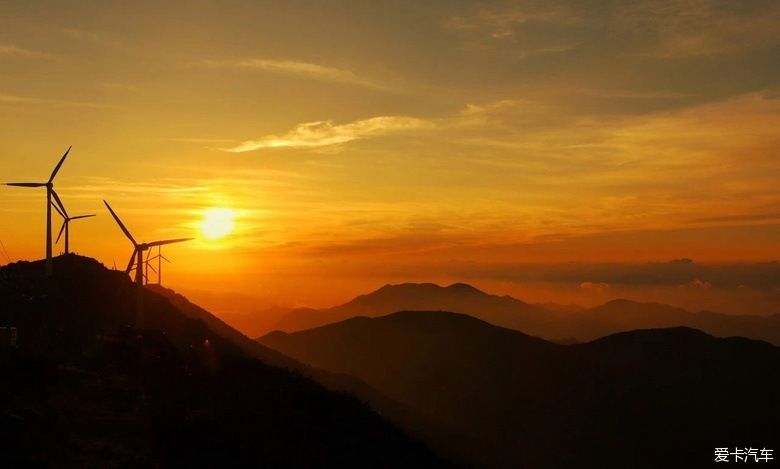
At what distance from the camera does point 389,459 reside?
2234 inches

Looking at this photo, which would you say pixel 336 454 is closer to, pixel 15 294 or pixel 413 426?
pixel 15 294

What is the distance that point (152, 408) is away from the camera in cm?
4662

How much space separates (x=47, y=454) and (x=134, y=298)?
61.3 m

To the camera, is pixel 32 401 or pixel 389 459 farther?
pixel 389 459

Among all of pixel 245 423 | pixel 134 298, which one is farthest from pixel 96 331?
pixel 245 423

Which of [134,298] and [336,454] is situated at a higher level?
[134,298]

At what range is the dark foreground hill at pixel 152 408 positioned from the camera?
39.7 m

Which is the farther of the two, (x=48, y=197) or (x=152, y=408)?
(x=48, y=197)

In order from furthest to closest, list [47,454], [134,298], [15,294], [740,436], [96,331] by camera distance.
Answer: [740,436] → [134,298] → [15,294] → [96,331] → [47,454]

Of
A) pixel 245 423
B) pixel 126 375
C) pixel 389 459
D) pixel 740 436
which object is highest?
pixel 126 375

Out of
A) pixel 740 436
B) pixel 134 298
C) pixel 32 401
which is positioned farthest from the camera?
pixel 740 436

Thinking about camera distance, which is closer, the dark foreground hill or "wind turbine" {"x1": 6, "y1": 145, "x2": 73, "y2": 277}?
the dark foreground hill

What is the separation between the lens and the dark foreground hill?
39.7 metres

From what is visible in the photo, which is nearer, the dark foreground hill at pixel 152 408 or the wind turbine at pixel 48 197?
the dark foreground hill at pixel 152 408
